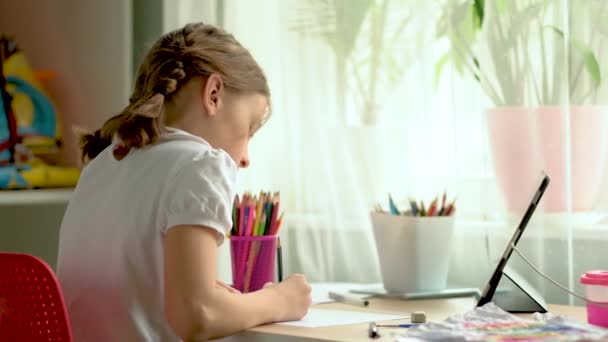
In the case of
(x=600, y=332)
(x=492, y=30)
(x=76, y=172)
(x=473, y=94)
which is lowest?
(x=600, y=332)

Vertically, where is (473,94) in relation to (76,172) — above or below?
above

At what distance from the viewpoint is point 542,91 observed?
1.66 m

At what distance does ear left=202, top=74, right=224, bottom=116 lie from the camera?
140cm

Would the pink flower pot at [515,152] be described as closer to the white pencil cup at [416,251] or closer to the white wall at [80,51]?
the white pencil cup at [416,251]

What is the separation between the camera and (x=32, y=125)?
204cm

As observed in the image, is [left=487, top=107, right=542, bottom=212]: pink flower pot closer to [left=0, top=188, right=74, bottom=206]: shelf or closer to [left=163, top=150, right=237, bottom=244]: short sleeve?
[left=163, top=150, right=237, bottom=244]: short sleeve

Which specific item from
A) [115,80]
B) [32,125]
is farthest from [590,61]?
[32,125]

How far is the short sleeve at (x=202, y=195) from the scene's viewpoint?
48.4 inches

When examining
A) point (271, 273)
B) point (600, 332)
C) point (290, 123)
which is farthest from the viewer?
point (290, 123)

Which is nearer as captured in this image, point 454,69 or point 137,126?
point 137,126

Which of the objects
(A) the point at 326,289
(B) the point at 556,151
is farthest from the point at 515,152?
(A) the point at 326,289

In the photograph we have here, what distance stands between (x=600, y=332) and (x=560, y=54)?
0.65 metres

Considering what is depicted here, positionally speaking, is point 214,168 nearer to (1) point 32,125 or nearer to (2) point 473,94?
(2) point 473,94

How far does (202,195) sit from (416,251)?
1.69 ft
